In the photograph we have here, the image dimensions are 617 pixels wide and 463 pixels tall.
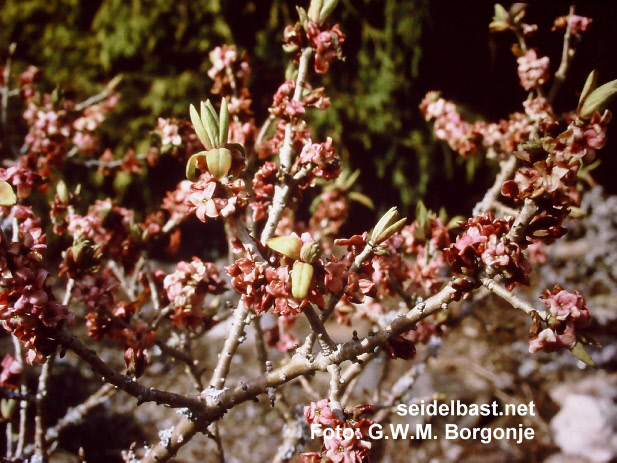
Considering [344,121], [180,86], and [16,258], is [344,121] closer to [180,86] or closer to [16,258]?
[180,86]

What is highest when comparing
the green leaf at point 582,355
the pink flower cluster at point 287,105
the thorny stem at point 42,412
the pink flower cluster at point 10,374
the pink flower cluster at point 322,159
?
the pink flower cluster at point 287,105

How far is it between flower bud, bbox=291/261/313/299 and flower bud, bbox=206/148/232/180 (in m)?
0.20

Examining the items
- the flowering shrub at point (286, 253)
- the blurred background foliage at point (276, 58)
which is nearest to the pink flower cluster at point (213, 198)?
the flowering shrub at point (286, 253)

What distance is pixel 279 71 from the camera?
3.03 meters

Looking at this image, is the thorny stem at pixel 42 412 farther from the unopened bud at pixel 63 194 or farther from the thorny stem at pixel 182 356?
the unopened bud at pixel 63 194

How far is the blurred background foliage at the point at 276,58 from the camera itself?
294 cm

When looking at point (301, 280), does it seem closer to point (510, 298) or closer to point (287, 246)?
point (287, 246)

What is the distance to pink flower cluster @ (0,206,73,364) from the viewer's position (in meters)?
0.74

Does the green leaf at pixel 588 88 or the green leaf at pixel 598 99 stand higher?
the green leaf at pixel 588 88

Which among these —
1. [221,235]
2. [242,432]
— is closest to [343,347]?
[242,432]

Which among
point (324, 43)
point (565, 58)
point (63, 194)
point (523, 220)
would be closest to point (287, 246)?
point (523, 220)

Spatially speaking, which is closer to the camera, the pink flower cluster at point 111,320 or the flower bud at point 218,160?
the flower bud at point 218,160

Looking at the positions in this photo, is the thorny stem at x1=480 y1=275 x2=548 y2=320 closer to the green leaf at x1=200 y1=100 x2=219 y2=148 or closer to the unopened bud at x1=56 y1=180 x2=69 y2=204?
the green leaf at x1=200 y1=100 x2=219 y2=148

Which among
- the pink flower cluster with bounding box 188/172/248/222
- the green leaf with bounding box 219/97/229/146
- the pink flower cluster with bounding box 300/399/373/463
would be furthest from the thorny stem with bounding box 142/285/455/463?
the green leaf with bounding box 219/97/229/146
